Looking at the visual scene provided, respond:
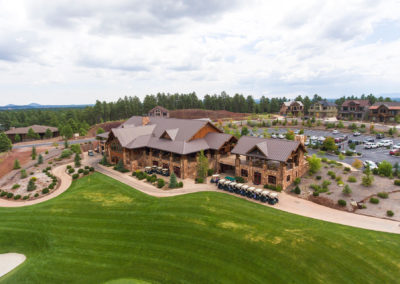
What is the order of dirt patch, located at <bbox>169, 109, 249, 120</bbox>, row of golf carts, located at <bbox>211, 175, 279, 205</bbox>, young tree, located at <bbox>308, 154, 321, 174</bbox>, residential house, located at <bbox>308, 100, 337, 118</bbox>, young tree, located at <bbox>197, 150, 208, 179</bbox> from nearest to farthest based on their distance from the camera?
1. row of golf carts, located at <bbox>211, 175, 279, 205</bbox>
2. young tree, located at <bbox>308, 154, 321, 174</bbox>
3. young tree, located at <bbox>197, 150, 208, 179</bbox>
4. residential house, located at <bbox>308, 100, 337, 118</bbox>
5. dirt patch, located at <bbox>169, 109, 249, 120</bbox>

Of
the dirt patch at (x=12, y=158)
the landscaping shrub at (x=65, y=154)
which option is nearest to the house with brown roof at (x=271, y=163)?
the landscaping shrub at (x=65, y=154)

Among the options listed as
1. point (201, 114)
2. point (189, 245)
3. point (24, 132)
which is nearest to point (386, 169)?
point (189, 245)

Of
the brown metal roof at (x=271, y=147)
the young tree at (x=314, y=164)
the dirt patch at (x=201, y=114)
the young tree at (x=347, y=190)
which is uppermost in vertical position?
the dirt patch at (x=201, y=114)

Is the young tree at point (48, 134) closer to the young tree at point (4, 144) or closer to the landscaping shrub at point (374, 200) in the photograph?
the young tree at point (4, 144)

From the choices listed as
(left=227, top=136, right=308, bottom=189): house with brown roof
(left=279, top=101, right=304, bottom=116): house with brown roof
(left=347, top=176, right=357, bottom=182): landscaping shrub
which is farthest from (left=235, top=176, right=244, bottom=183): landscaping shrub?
(left=279, top=101, right=304, bottom=116): house with brown roof

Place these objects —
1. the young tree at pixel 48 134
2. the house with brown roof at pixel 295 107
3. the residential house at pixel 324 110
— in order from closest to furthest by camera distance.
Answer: the young tree at pixel 48 134 < the residential house at pixel 324 110 < the house with brown roof at pixel 295 107

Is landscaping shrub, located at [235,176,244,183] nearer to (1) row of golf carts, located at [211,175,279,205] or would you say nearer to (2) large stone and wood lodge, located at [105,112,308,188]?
(1) row of golf carts, located at [211,175,279,205]
